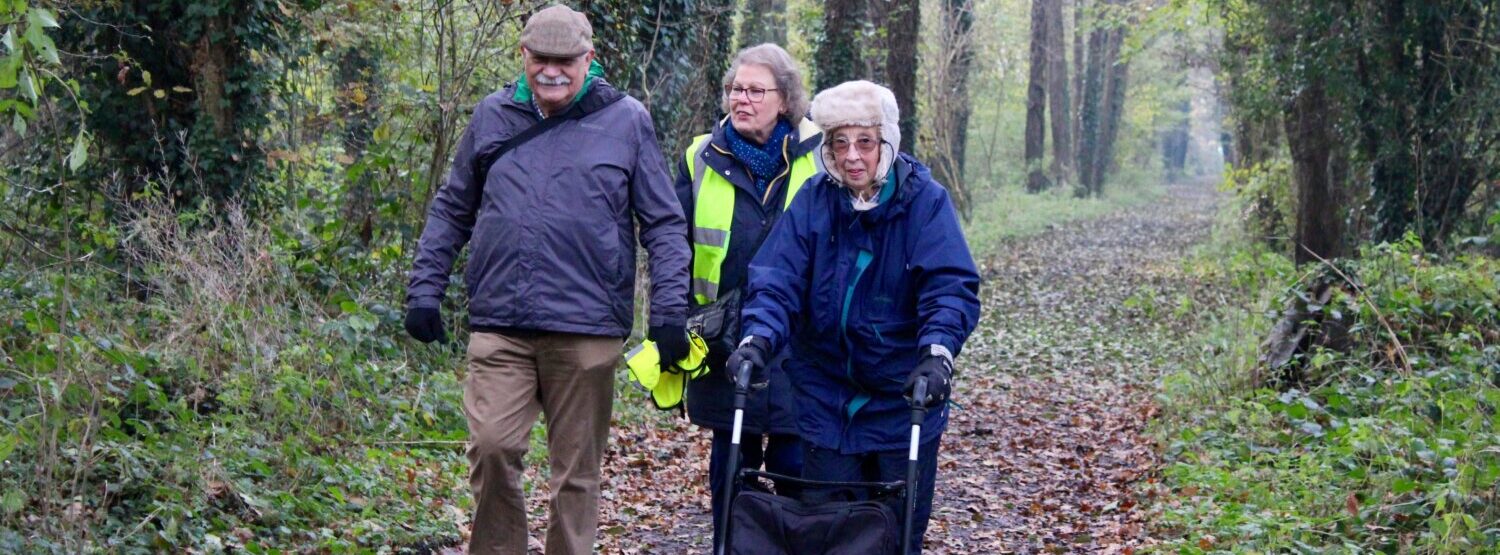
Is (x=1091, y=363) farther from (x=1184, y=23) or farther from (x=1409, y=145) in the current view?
(x=1184, y=23)

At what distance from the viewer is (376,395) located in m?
8.01

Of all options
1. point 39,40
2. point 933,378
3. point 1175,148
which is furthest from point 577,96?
point 1175,148

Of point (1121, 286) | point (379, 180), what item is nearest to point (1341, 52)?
point (1121, 286)

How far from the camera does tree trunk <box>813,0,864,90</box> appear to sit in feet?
61.8

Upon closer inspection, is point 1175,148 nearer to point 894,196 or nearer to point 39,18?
point 894,196

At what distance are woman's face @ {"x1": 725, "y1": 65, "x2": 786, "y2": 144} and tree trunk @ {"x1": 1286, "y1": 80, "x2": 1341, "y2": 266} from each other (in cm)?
1383

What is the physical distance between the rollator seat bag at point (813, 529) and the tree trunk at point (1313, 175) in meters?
14.9

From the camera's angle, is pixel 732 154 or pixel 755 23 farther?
pixel 755 23

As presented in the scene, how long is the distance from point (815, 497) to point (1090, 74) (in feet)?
139

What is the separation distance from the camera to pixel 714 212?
5.41 metres

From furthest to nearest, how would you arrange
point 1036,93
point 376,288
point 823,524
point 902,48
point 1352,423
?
point 1036,93, point 902,48, point 376,288, point 1352,423, point 823,524

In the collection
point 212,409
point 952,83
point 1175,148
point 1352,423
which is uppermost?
point 952,83

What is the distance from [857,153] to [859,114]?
127mm

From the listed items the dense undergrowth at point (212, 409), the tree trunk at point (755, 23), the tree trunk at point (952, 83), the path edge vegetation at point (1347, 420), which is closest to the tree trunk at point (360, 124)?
the dense undergrowth at point (212, 409)
